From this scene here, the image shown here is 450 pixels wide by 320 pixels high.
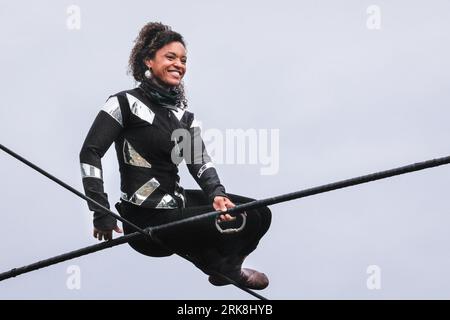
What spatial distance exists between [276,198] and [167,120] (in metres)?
1.80

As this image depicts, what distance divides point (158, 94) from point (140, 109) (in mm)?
255

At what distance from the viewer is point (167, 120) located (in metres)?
12.1

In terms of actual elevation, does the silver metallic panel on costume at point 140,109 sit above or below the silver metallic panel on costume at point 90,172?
above

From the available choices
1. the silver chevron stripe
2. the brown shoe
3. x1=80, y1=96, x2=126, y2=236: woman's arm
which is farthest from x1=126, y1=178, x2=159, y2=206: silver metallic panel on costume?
the brown shoe

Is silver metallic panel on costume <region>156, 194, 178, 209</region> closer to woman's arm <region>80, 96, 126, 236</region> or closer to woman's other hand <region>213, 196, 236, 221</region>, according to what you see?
woman's other hand <region>213, 196, 236, 221</region>

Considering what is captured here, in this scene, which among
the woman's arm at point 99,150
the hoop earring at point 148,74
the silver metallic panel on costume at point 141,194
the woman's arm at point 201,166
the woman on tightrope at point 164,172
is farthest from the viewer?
the hoop earring at point 148,74

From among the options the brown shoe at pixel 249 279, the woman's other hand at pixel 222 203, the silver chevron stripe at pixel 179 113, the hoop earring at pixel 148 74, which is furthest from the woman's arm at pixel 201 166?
the brown shoe at pixel 249 279

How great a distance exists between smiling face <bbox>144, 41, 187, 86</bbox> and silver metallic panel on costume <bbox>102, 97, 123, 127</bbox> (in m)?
0.54

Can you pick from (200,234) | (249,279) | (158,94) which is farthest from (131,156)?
(249,279)

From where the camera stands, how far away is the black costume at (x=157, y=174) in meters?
11.6

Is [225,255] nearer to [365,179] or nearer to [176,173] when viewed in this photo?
[176,173]

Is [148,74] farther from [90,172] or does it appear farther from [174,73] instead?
[90,172]

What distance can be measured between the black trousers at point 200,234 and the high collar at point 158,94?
0.96m

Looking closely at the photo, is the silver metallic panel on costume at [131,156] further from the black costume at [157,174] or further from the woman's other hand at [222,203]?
the woman's other hand at [222,203]
